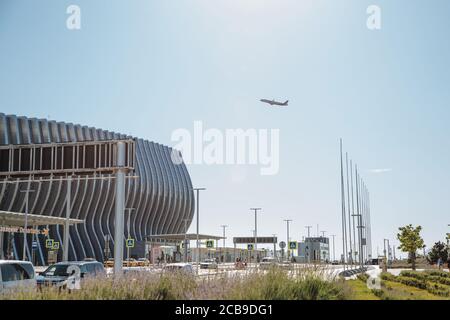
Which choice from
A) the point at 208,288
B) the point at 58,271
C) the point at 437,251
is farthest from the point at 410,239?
the point at 208,288

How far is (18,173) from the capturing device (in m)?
27.5

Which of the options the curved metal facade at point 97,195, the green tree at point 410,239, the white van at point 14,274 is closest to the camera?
the white van at point 14,274

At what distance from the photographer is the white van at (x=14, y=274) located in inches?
599

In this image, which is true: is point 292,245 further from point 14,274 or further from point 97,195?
point 97,195

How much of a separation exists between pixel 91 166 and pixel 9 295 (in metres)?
15.6

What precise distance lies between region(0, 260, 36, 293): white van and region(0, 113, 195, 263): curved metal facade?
51.6m

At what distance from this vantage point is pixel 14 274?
52.1ft

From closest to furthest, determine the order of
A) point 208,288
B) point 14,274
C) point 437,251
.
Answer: point 208,288, point 14,274, point 437,251

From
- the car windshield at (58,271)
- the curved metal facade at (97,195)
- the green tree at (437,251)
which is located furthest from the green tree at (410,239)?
the car windshield at (58,271)

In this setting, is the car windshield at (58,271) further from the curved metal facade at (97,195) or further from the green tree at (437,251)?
the green tree at (437,251)

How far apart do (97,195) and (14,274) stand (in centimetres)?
7633

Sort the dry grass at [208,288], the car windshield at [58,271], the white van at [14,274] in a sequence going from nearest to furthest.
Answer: the dry grass at [208,288] < the white van at [14,274] < the car windshield at [58,271]

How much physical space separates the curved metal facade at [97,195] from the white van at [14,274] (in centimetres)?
5161
